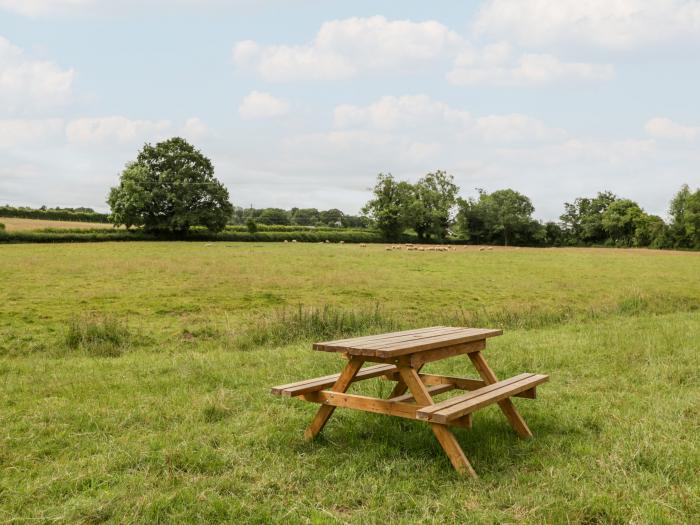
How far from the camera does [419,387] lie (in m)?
5.34

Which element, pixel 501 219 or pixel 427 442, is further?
pixel 501 219

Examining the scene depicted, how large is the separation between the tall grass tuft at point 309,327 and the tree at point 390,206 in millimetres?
78292

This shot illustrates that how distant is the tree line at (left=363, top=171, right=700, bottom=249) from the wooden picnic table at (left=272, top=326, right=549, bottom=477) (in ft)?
282

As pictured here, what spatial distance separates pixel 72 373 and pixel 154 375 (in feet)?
4.38

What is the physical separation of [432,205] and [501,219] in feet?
37.7

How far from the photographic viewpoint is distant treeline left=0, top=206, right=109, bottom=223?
8281cm

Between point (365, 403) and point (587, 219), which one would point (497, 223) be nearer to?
point (587, 219)

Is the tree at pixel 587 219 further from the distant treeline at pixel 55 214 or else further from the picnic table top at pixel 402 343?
the picnic table top at pixel 402 343

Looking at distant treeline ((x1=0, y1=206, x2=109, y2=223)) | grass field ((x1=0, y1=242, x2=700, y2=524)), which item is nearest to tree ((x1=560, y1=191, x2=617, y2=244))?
distant treeline ((x1=0, y1=206, x2=109, y2=223))

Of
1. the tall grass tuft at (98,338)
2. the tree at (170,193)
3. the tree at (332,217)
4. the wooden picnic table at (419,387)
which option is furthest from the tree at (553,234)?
the wooden picnic table at (419,387)

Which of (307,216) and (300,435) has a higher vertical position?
(307,216)

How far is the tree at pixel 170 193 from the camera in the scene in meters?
65.8

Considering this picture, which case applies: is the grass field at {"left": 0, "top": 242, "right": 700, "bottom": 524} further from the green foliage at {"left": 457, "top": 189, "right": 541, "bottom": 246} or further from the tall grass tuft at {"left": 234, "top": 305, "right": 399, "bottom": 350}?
the green foliage at {"left": 457, "top": 189, "right": 541, "bottom": 246}

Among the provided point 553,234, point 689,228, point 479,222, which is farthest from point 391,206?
point 689,228
